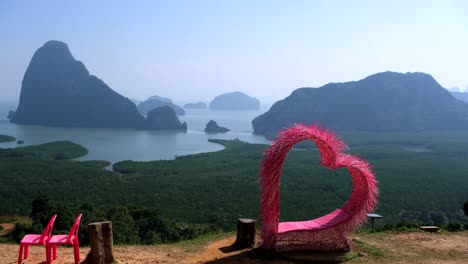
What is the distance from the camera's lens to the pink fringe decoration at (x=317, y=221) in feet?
20.7

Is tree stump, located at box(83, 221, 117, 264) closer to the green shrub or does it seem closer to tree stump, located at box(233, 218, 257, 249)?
tree stump, located at box(233, 218, 257, 249)

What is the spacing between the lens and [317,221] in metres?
6.93

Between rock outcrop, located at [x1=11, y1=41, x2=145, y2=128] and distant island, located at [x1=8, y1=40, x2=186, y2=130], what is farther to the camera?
rock outcrop, located at [x1=11, y1=41, x2=145, y2=128]

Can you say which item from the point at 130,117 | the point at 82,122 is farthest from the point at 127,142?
the point at 82,122

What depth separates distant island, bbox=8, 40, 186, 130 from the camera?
93875 mm

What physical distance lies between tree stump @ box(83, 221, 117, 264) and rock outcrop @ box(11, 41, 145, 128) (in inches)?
3437

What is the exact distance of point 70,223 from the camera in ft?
38.0

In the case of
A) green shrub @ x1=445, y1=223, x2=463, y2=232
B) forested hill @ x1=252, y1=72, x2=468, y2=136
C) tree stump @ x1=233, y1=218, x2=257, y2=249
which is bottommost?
green shrub @ x1=445, y1=223, x2=463, y2=232

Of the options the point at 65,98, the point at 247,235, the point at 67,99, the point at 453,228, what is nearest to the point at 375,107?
the point at 67,99

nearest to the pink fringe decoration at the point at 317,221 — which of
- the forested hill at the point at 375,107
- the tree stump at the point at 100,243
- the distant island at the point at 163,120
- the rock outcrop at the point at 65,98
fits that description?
the tree stump at the point at 100,243

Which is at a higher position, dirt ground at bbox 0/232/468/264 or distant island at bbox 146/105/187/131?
distant island at bbox 146/105/187/131

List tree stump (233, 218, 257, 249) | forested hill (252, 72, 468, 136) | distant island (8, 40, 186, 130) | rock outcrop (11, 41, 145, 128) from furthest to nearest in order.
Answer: rock outcrop (11, 41, 145, 128), distant island (8, 40, 186, 130), forested hill (252, 72, 468, 136), tree stump (233, 218, 257, 249)

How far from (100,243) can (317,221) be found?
328 cm

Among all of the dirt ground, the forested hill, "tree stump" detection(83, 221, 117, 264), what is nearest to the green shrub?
the dirt ground
